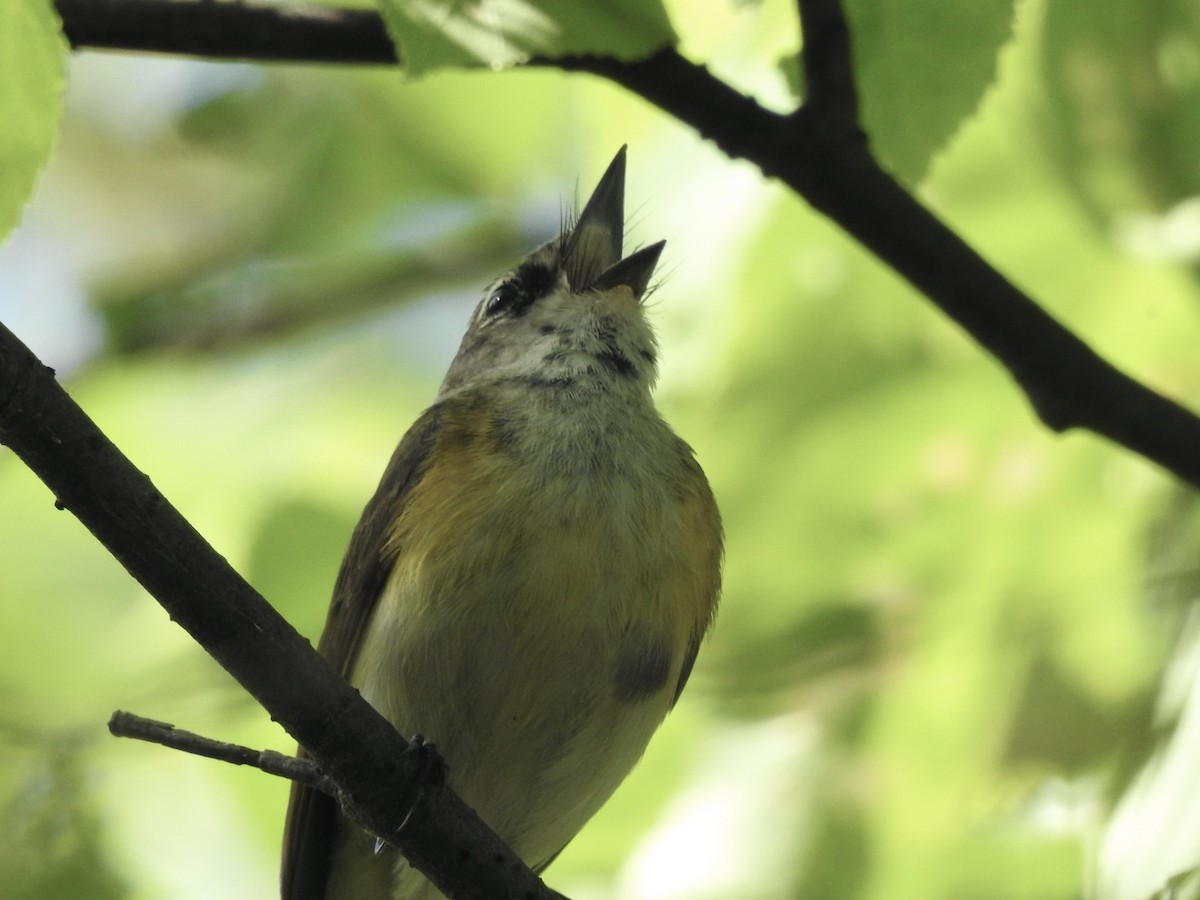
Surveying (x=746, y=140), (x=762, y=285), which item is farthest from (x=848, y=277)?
(x=746, y=140)

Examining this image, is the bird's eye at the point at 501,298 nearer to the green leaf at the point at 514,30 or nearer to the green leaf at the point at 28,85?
the green leaf at the point at 514,30

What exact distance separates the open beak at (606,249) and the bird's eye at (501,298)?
0.92 feet

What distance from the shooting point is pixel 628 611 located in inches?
151

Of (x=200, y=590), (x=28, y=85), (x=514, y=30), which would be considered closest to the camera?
(x=28, y=85)

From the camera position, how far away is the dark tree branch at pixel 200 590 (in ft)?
7.68

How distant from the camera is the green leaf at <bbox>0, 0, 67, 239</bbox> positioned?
2.06m

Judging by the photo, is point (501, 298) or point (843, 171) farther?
point (501, 298)

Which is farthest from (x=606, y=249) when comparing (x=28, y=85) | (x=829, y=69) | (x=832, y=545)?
(x=28, y=85)

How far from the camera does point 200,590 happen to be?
8.07 feet

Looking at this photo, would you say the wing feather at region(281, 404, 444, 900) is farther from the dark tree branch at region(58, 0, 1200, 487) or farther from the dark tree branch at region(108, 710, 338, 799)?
the dark tree branch at region(58, 0, 1200, 487)

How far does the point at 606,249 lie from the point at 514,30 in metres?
2.86

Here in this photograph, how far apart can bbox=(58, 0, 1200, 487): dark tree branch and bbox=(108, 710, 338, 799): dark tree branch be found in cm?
145

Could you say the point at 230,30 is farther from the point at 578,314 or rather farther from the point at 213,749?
the point at 578,314

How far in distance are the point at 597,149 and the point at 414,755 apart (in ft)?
8.98
